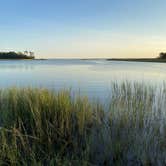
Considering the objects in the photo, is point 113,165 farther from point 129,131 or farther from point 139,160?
point 129,131

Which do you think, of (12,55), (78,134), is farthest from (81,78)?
(12,55)

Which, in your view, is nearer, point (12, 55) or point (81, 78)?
point (81, 78)

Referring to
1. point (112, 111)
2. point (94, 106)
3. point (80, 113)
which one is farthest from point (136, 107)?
point (80, 113)

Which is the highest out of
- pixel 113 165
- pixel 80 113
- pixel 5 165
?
pixel 80 113

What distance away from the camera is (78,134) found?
3.89m

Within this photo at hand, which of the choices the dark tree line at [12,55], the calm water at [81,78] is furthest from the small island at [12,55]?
the calm water at [81,78]

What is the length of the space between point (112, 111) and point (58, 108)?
1304 mm

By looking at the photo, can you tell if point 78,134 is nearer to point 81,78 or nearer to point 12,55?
point 81,78

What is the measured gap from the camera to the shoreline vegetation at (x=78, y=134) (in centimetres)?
304

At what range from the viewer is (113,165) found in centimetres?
312

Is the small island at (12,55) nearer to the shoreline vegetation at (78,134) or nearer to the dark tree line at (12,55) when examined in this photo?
the dark tree line at (12,55)

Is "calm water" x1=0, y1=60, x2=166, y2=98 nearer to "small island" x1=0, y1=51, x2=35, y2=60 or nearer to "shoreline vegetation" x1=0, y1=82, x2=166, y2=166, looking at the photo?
"shoreline vegetation" x1=0, y1=82, x2=166, y2=166

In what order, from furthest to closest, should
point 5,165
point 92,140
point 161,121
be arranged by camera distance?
point 161,121
point 92,140
point 5,165

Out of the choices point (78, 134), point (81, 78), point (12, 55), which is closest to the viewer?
point (78, 134)
